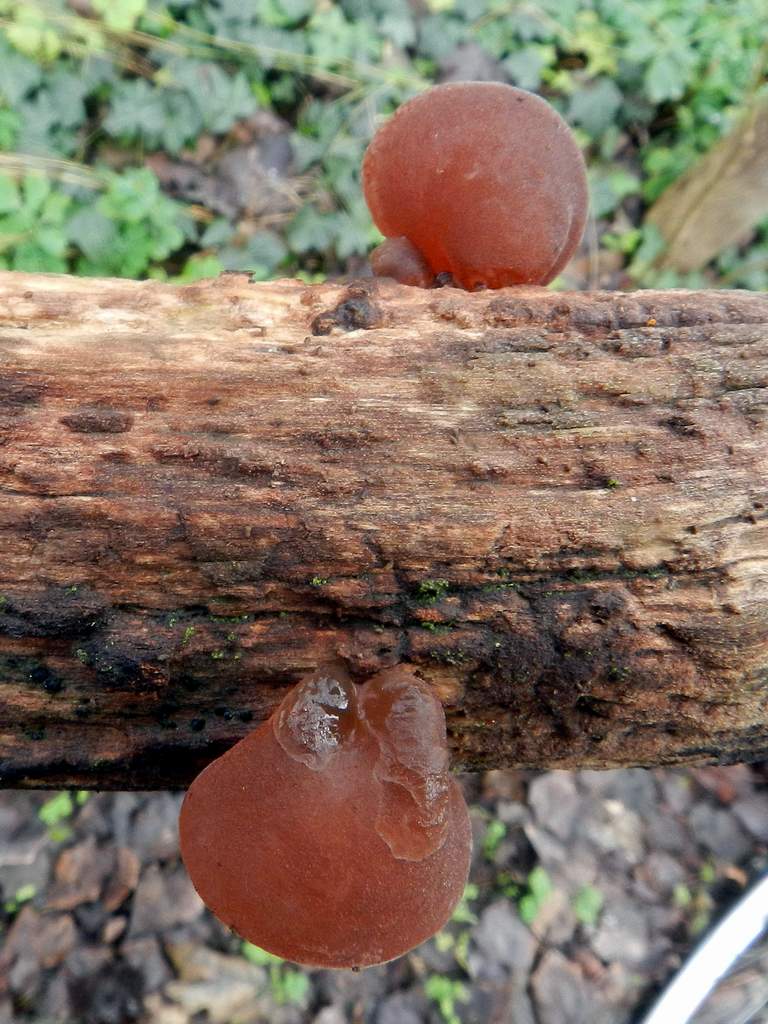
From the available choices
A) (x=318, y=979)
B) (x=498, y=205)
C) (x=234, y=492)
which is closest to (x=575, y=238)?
(x=498, y=205)

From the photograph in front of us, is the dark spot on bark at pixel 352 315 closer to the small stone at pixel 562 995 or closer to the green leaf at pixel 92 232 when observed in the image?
the green leaf at pixel 92 232

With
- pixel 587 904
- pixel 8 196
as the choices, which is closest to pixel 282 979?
pixel 587 904

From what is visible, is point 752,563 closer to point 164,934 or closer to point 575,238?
point 575,238

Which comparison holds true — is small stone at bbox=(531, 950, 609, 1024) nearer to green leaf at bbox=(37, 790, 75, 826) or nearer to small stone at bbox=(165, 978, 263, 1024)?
small stone at bbox=(165, 978, 263, 1024)

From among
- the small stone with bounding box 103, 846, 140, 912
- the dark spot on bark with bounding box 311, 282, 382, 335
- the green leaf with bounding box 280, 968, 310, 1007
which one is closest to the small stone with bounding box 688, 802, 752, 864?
the green leaf with bounding box 280, 968, 310, 1007

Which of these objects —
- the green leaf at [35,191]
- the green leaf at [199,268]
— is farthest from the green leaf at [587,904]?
the green leaf at [35,191]

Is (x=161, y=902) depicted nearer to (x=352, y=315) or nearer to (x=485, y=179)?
(x=352, y=315)
